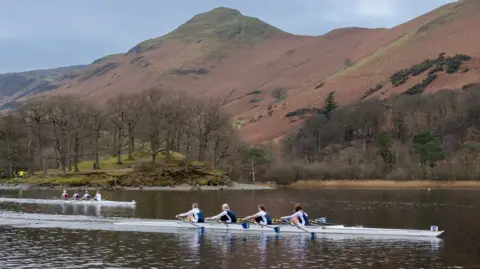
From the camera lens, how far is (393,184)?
95.7 metres

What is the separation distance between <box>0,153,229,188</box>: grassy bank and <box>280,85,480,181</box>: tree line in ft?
63.7

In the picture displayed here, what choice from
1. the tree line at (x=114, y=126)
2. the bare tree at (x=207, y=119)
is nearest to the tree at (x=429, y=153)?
the tree line at (x=114, y=126)

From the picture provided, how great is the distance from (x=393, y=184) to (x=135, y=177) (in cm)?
4719

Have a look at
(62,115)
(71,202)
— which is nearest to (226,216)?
(71,202)

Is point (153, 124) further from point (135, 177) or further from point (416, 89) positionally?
point (416, 89)

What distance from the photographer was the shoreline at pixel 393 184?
9269 cm

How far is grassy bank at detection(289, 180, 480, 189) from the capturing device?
92.6m

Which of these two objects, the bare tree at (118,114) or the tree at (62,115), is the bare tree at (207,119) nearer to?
the bare tree at (118,114)

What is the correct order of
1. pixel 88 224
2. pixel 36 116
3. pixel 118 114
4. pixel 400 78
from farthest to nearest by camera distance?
pixel 400 78 → pixel 118 114 → pixel 36 116 → pixel 88 224

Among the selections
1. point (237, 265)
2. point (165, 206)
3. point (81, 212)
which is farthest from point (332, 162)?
point (237, 265)

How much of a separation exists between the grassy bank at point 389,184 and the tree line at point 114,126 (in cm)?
2068

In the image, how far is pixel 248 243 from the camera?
31516 mm

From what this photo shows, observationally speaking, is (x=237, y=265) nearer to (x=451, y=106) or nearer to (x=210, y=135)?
(x=210, y=135)

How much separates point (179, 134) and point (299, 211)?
70.4m
